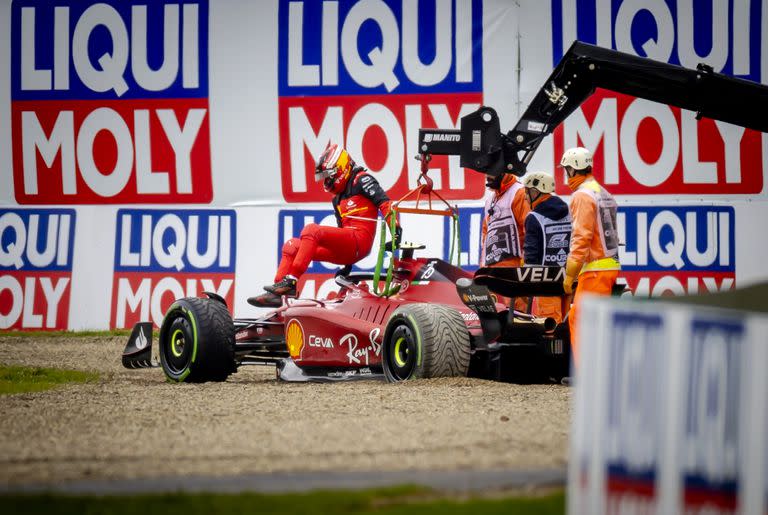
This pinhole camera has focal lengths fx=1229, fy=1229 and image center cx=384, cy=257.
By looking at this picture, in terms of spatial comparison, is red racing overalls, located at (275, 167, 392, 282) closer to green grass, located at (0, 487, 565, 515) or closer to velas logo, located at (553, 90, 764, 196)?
velas logo, located at (553, 90, 764, 196)

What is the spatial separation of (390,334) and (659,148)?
24.3 ft

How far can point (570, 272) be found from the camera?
34.0 feet

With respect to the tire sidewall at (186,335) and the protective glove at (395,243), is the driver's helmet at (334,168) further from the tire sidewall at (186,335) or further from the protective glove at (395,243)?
the tire sidewall at (186,335)

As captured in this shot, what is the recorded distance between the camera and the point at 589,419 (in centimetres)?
391

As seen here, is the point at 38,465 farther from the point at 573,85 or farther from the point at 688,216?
the point at 688,216

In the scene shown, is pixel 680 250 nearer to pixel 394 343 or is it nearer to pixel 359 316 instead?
pixel 359 316

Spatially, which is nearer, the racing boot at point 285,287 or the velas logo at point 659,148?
the racing boot at point 285,287

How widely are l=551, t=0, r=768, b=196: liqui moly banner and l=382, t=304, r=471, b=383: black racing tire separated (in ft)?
22.4

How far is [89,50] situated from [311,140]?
11.7ft

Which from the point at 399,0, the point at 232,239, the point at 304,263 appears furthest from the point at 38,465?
the point at 399,0

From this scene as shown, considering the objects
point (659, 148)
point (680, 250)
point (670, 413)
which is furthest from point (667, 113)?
point (670, 413)

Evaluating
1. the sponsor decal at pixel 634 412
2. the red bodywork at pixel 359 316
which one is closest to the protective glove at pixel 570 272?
the red bodywork at pixel 359 316

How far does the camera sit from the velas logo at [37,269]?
17.4 metres

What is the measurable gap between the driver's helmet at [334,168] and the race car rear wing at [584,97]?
2.63 ft
